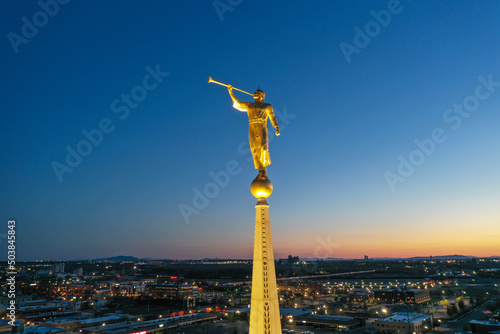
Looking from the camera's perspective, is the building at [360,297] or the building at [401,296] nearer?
the building at [401,296]

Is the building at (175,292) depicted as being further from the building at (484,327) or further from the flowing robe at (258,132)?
the flowing robe at (258,132)

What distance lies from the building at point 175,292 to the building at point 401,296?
67272mm

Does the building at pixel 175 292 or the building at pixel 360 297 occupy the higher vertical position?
the building at pixel 175 292

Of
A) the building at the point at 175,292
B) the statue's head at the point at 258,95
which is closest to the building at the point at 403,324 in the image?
the statue's head at the point at 258,95

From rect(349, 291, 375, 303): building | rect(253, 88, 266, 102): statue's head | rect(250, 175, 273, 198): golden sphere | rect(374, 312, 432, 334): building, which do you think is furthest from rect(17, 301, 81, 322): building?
rect(253, 88, 266, 102): statue's head

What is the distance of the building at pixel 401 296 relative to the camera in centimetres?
11562

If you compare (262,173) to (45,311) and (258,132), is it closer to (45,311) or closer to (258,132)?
(258,132)

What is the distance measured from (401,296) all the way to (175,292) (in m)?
80.2

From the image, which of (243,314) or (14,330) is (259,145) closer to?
(14,330)

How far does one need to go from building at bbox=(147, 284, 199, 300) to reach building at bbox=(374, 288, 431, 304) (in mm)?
67272

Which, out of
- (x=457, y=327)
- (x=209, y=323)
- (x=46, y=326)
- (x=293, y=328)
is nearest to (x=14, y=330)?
(x=46, y=326)

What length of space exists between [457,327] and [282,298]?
6332 cm

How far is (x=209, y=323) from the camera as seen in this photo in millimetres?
91812

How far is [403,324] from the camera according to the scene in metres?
70.6
